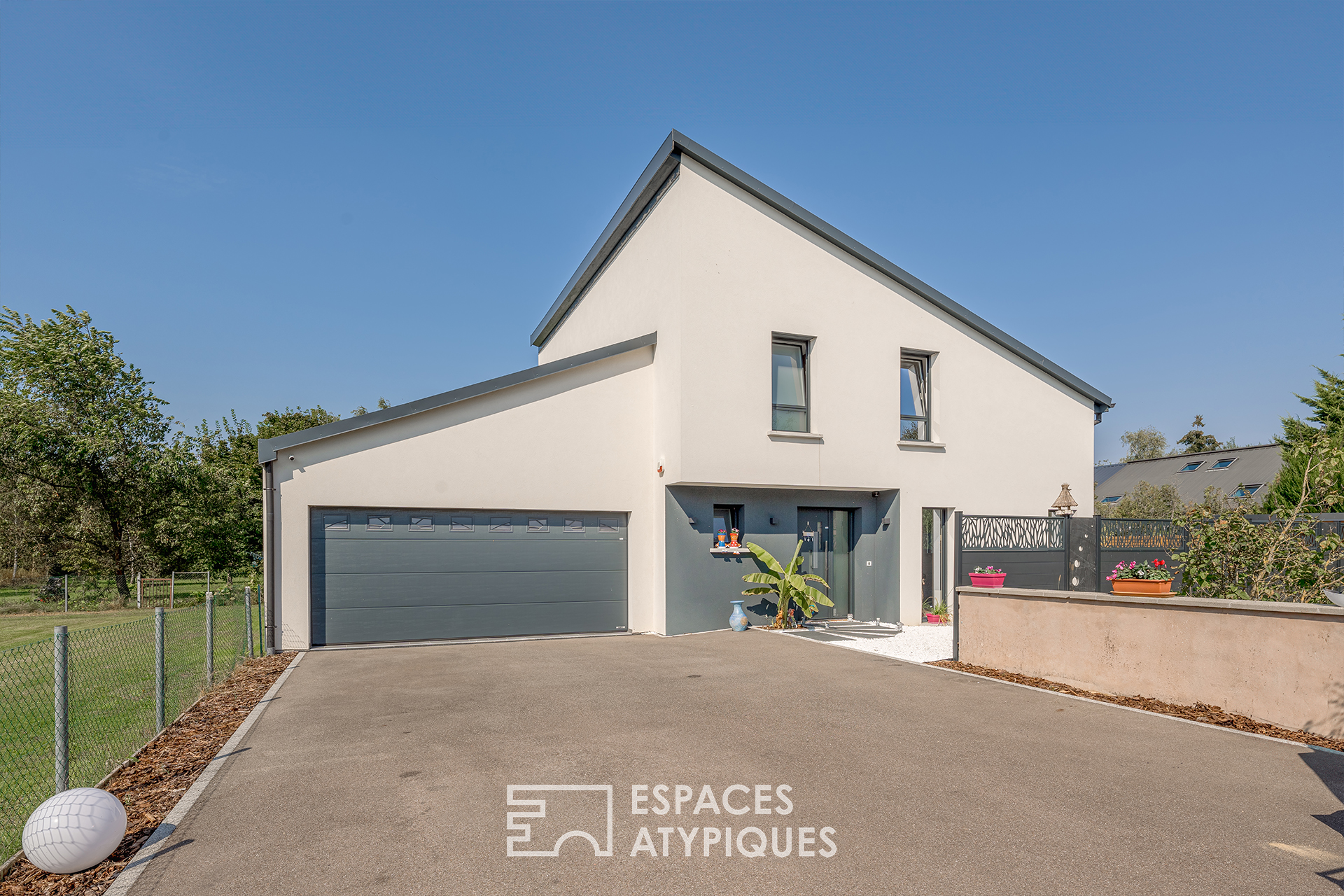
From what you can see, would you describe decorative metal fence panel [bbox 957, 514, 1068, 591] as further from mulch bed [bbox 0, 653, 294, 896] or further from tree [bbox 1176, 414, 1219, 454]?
tree [bbox 1176, 414, 1219, 454]


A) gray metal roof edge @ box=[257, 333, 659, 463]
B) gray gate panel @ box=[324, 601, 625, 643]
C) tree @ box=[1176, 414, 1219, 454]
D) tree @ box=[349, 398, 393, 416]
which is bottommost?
gray gate panel @ box=[324, 601, 625, 643]

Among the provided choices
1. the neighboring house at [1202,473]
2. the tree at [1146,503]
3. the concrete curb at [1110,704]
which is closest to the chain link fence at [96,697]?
the concrete curb at [1110,704]

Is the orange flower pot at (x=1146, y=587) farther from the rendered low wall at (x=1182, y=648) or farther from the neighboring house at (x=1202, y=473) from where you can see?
the neighboring house at (x=1202, y=473)

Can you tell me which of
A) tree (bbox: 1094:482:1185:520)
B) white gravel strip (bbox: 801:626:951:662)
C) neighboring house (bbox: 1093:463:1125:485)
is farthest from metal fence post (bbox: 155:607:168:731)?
neighboring house (bbox: 1093:463:1125:485)

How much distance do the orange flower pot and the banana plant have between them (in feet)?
19.5

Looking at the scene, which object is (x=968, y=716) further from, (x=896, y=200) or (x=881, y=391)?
(x=896, y=200)

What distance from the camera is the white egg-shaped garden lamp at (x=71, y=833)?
150 inches

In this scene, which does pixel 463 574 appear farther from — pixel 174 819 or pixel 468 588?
pixel 174 819

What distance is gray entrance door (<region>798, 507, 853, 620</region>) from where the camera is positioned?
15125 mm

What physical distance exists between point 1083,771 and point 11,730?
33.9 feet

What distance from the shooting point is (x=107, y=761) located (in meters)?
5.71

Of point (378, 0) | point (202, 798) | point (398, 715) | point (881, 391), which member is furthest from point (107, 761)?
point (881, 391)

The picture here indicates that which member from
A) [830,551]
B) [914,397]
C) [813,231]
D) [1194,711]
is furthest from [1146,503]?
[1194,711]

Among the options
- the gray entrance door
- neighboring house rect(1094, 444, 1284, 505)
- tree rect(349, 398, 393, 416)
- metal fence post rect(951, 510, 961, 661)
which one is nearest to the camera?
metal fence post rect(951, 510, 961, 661)
